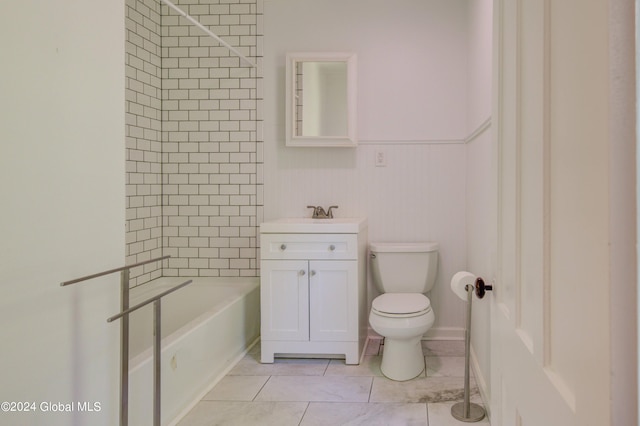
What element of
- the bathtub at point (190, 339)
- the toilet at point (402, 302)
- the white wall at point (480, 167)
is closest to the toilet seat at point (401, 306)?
the toilet at point (402, 302)

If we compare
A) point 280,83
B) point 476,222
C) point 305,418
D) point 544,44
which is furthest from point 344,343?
point 544,44

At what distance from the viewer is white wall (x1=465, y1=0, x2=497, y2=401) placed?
2.20m

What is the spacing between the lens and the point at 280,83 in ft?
10.7

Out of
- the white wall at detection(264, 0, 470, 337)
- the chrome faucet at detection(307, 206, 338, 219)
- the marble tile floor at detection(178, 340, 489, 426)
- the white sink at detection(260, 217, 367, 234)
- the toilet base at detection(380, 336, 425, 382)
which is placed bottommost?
the marble tile floor at detection(178, 340, 489, 426)

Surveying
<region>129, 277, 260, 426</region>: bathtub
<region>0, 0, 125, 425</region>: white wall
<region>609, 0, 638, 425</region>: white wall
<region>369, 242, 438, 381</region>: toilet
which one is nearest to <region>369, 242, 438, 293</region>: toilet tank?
<region>369, 242, 438, 381</region>: toilet

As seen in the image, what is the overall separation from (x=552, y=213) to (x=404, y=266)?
2347 millimetres

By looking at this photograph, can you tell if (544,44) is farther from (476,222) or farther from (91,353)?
(476,222)

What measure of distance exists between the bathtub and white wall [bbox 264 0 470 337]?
81cm

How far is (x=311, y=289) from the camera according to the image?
8.93 feet

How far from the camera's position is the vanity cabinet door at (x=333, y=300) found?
270 cm

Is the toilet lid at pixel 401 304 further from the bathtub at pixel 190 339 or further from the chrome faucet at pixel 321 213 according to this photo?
the bathtub at pixel 190 339

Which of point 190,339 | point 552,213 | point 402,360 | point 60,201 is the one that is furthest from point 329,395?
point 552,213

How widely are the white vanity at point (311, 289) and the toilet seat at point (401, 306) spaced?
0.20m

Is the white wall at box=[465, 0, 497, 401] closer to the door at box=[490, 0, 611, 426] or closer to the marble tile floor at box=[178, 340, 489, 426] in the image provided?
the marble tile floor at box=[178, 340, 489, 426]
